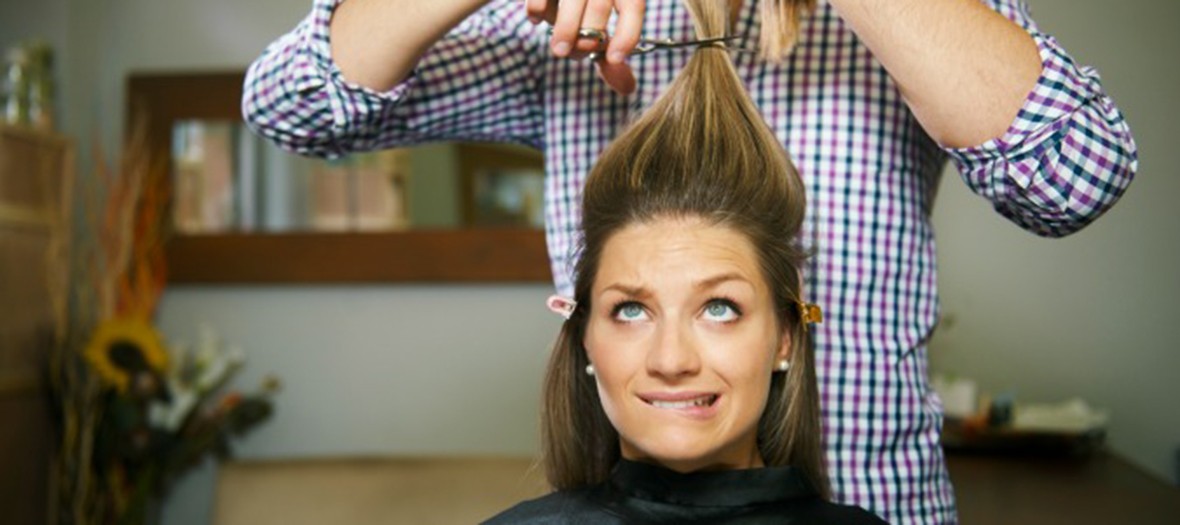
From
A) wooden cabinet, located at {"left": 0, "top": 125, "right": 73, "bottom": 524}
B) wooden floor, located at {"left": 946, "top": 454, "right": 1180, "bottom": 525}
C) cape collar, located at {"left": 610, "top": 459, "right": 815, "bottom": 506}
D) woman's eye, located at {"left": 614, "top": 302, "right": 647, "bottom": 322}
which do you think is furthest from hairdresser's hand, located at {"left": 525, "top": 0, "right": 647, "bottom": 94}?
wooden cabinet, located at {"left": 0, "top": 125, "right": 73, "bottom": 524}

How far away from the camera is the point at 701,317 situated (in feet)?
3.46

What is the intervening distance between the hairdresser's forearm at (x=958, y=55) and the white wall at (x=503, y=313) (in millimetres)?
1902

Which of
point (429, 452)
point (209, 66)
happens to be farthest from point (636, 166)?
point (209, 66)

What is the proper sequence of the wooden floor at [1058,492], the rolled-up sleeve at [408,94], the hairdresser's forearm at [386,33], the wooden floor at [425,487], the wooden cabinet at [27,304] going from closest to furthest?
the hairdresser's forearm at [386,33] < the rolled-up sleeve at [408,94] < the wooden floor at [1058,492] < the wooden floor at [425,487] < the wooden cabinet at [27,304]

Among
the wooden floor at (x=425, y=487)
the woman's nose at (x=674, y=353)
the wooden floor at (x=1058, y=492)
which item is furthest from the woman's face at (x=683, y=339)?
the wooden floor at (x=425, y=487)

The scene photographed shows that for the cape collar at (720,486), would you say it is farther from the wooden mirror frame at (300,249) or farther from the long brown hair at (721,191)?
the wooden mirror frame at (300,249)

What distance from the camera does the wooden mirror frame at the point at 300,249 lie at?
3.22 m

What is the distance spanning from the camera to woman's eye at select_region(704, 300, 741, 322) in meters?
1.06

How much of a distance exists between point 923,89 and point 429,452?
2.57 m

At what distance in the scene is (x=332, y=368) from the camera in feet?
11.1

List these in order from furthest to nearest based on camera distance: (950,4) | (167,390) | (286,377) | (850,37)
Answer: (286,377), (167,390), (850,37), (950,4)

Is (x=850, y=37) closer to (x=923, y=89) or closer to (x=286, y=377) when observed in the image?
(x=923, y=89)

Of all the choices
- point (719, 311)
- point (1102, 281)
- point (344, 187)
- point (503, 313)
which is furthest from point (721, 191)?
point (344, 187)

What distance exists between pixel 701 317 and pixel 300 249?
243 cm
